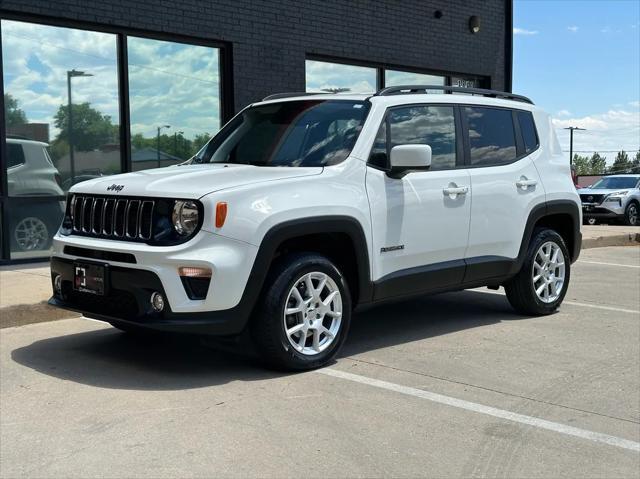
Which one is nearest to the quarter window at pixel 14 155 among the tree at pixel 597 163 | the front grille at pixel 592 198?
the front grille at pixel 592 198

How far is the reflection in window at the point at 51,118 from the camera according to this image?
31.5 ft

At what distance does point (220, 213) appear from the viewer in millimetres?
4801

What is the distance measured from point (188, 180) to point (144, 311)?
35.9 inches

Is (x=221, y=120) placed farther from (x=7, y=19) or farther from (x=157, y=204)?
(x=157, y=204)

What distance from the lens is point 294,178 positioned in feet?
17.2

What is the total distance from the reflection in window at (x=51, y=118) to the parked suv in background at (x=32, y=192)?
11 millimetres

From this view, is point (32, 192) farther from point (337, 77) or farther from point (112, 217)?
point (337, 77)

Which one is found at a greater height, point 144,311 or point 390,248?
point 390,248

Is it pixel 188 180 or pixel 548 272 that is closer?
pixel 188 180

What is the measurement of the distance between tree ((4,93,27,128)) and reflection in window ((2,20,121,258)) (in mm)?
12

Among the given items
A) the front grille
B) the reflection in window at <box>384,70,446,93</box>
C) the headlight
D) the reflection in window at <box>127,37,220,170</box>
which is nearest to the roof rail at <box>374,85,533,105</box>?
the headlight

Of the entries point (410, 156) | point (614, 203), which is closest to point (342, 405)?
point (410, 156)

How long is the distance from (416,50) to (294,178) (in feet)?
31.4

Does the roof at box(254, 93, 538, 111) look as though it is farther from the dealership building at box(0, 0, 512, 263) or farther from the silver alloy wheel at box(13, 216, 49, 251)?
the silver alloy wheel at box(13, 216, 49, 251)
